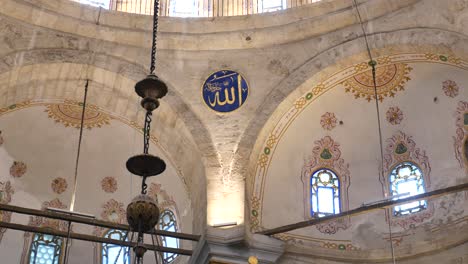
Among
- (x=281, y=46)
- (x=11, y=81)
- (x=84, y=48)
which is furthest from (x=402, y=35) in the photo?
(x=11, y=81)

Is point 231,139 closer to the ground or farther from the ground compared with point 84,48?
closer to the ground

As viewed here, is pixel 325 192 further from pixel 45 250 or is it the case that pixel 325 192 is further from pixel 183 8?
pixel 45 250

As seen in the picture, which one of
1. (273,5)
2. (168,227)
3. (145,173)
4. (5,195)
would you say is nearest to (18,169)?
(5,195)

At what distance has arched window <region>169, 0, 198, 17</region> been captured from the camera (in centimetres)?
1343

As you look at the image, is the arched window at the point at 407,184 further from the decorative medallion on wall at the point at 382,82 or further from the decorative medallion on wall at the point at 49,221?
the decorative medallion on wall at the point at 49,221

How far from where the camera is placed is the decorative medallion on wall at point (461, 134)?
37.9ft

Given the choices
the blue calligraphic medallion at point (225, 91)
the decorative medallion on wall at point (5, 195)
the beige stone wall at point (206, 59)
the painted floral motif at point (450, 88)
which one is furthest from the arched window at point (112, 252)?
the painted floral motif at point (450, 88)

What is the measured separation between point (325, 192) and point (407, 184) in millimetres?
1127

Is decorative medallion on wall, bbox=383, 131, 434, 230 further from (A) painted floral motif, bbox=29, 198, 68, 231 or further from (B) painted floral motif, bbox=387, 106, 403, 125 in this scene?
(A) painted floral motif, bbox=29, 198, 68, 231

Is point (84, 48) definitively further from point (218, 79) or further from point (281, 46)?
point (281, 46)

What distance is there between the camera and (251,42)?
12.8 m

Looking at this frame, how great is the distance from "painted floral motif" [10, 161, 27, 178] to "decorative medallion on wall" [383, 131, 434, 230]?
17.1 feet

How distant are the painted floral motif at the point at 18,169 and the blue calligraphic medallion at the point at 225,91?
291cm

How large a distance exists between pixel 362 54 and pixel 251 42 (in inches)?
64.9
